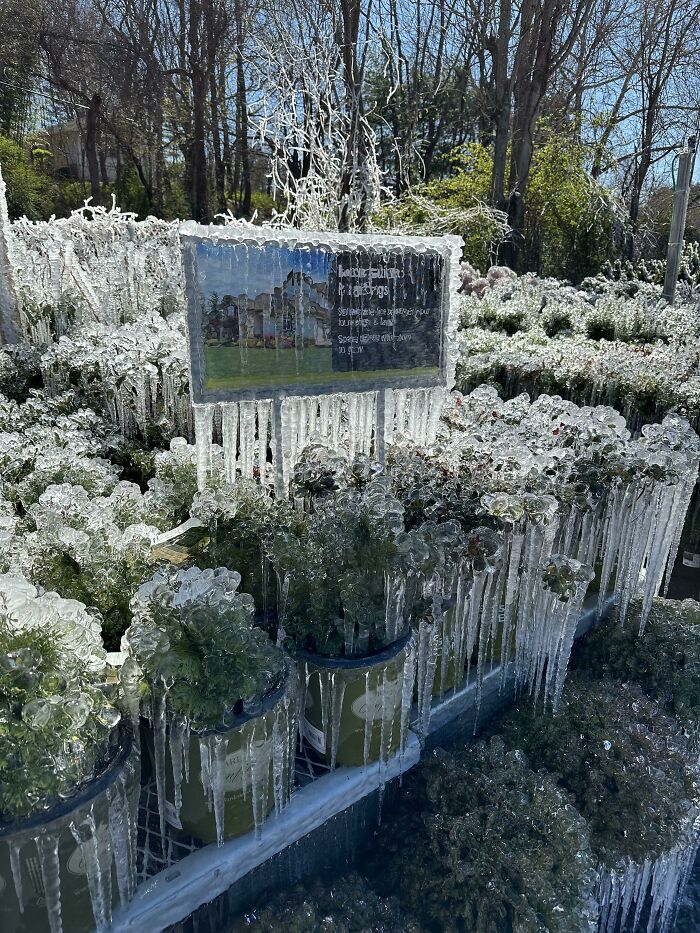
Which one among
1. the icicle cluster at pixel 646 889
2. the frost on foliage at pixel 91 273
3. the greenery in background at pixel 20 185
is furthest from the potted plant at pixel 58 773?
the greenery in background at pixel 20 185

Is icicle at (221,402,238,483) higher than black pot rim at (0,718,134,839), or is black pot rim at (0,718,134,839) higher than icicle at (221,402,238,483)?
icicle at (221,402,238,483)

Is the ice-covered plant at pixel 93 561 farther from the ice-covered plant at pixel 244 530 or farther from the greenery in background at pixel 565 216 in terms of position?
the greenery in background at pixel 565 216

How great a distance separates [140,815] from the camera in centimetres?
173

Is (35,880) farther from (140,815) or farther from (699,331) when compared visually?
(699,331)

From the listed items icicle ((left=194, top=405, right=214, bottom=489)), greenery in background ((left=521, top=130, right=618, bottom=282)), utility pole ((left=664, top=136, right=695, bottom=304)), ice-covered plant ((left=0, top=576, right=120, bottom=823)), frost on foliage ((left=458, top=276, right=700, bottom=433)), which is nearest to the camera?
ice-covered plant ((left=0, top=576, right=120, bottom=823))

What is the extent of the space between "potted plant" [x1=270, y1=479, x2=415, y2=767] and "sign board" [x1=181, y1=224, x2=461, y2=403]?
73 centimetres

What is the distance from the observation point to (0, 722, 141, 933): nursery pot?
4.13 ft

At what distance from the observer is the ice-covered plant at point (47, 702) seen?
1.23m

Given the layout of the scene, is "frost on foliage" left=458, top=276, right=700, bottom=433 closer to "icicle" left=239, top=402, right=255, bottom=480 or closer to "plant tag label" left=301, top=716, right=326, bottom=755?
"icicle" left=239, top=402, right=255, bottom=480

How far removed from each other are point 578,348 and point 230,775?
14.3 feet

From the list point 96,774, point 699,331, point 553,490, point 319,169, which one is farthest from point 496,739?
point 699,331

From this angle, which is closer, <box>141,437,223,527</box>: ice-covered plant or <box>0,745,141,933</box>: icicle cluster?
<box>0,745,141,933</box>: icicle cluster

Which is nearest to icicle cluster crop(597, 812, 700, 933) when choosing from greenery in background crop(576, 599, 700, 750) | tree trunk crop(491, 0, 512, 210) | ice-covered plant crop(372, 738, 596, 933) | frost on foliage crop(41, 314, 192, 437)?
ice-covered plant crop(372, 738, 596, 933)

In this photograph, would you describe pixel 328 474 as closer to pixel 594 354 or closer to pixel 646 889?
pixel 646 889
